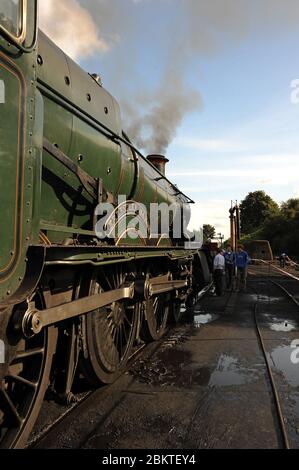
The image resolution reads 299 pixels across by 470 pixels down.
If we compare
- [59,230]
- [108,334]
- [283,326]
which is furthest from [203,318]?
[59,230]

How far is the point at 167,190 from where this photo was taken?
28.0ft

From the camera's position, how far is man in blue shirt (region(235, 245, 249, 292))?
14.6 m

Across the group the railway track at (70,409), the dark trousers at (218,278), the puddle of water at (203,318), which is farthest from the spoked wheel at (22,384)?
the dark trousers at (218,278)

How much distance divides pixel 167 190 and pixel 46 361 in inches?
224

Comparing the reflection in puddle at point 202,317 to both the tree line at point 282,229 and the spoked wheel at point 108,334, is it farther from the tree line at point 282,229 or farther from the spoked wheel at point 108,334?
the tree line at point 282,229

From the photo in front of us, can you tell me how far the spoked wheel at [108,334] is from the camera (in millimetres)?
4305

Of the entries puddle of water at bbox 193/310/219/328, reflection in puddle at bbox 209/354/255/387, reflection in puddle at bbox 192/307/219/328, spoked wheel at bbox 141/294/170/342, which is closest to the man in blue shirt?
reflection in puddle at bbox 192/307/219/328

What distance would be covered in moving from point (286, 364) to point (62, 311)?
3720 mm

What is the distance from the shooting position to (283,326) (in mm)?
8430

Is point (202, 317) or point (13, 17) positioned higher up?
point (13, 17)

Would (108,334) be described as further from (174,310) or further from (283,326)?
(283,326)

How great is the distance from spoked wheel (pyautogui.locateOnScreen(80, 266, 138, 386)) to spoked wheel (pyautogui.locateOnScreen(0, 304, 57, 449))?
0.83 m

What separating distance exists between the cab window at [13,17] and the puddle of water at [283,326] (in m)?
7.07

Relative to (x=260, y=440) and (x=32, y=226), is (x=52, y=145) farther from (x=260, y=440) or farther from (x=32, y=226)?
(x=260, y=440)
